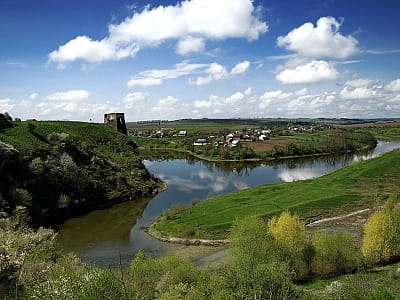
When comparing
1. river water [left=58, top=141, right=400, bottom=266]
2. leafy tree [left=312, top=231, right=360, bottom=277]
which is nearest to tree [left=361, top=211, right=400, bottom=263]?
leafy tree [left=312, top=231, right=360, bottom=277]

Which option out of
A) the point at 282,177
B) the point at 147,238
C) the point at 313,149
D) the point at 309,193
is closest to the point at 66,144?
the point at 147,238

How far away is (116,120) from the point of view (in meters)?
104

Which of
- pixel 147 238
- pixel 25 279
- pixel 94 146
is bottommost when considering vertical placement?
pixel 147 238

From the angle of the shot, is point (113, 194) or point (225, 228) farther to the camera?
point (113, 194)

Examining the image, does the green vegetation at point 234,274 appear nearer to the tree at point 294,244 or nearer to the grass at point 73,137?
the tree at point 294,244

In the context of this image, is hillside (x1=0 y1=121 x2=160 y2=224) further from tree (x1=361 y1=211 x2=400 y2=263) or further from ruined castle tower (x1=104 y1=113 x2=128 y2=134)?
tree (x1=361 y1=211 x2=400 y2=263)

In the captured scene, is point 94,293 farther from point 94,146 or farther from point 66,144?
point 94,146

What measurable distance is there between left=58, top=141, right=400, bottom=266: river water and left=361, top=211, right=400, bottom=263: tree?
19881 mm

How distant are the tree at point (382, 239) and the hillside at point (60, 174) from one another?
1548 inches

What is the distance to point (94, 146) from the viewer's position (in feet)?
254

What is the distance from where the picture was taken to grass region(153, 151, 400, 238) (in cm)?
4530

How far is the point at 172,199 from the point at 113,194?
402 inches

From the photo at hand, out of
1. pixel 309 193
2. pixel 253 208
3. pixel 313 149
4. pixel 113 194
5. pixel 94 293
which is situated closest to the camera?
pixel 94 293

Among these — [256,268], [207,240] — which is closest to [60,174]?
[207,240]
